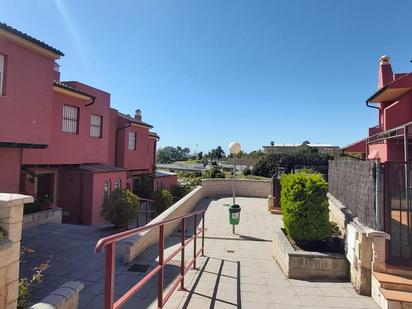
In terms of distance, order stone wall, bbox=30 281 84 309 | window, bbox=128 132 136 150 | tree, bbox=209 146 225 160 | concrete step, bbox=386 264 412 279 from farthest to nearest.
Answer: tree, bbox=209 146 225 160 → window, bbox=128 132 136 150 → concrete step, bbox=386 264 412 279 → stone wall, bbox=30 281 84 309

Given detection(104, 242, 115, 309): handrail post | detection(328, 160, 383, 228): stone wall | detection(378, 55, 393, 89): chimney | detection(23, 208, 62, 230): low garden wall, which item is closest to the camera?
detection(104, 242, 115, 309): handrail post

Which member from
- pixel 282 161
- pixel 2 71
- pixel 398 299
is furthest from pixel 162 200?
pixel 282 161

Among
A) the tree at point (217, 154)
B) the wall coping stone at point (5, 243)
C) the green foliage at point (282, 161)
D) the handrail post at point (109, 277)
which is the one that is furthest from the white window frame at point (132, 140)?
the tree at point (217, 154)

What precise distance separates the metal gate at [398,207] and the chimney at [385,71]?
12.7 metres

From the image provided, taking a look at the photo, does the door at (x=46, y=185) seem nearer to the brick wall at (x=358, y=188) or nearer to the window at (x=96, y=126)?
the window at (x=96, y=126)

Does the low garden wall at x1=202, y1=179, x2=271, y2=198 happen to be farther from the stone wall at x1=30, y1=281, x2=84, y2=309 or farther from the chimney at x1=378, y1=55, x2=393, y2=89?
the stone wall at x1=30, y1=281, x2=84, y2=309

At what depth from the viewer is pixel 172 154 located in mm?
146375

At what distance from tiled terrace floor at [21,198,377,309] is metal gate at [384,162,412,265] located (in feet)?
2.96

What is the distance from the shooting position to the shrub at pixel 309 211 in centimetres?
614

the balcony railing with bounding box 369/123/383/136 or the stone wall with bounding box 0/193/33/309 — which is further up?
the balcony railing with bounding box 369/123/383/136

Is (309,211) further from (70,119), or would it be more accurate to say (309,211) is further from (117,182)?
(117,182)

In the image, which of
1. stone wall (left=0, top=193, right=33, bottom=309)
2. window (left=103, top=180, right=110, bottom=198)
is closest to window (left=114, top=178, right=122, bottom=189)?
window (left=103, top=180, right=110, bottom=198)

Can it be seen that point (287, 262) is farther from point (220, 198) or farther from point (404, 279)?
point (220, 198)

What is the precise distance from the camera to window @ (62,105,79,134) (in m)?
13.2
